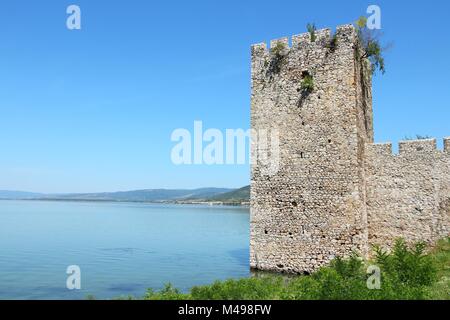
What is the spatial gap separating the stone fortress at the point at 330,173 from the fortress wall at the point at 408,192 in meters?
0.03

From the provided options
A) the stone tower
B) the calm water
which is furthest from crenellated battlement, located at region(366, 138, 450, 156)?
the calm water

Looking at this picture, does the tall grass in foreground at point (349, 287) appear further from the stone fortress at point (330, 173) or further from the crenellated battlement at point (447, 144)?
the crenellated battlement at point (447, 144)

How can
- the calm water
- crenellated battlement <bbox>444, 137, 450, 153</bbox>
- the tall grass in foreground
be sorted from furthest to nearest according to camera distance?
the calm water
crenellated battlement <bbox>444, 137, 450, 153</bbox>
the tall grass in foreground

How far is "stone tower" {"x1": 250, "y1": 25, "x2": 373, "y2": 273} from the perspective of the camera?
16266mm

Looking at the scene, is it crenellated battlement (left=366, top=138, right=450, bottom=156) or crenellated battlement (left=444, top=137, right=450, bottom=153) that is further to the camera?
crenellated battlement (left=366, top=138, right=450, bottom=156)

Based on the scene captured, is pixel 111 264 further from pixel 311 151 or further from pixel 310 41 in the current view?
pixel 310 41

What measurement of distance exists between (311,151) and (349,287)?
7700 mm

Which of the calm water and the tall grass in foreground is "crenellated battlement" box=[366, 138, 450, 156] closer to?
the tall grass in foreground

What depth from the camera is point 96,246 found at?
32125 millimetres

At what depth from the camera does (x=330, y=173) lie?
16.5 m

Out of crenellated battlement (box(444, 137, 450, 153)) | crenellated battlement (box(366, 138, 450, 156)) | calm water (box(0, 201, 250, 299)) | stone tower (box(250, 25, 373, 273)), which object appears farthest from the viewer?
calm water (box(0, 201, 250, 299))

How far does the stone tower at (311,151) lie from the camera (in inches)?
640

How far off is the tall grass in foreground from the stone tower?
3.49 meters

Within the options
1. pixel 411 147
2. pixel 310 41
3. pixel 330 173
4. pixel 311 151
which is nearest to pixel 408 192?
pixel 411 147
